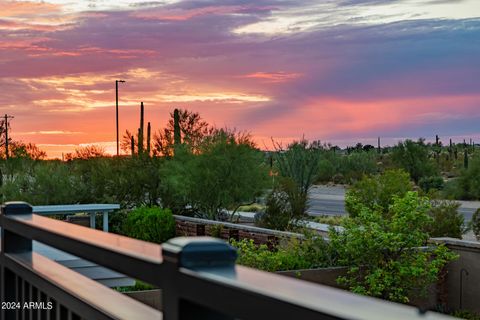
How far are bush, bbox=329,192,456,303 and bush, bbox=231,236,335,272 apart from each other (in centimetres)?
61

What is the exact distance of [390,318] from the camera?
1.46m

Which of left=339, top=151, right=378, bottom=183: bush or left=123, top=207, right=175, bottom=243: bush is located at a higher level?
left=339, top=151, right=378, bottom=183: bush

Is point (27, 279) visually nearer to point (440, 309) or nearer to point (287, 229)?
point (440, 309)

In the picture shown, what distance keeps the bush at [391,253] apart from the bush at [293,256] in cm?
61

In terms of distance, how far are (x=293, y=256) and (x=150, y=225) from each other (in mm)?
10411

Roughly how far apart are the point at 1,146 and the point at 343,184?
34.1 metres

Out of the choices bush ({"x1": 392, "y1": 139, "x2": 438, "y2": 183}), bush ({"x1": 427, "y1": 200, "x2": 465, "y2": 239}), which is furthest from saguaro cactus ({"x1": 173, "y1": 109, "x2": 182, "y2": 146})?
bush ({"x1": 392, "y1": 139, "x2": 438, "y2": 183})

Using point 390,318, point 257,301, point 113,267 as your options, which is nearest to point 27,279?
point 113,267

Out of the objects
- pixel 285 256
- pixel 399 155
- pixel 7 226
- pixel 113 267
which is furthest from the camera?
pixel 399 155

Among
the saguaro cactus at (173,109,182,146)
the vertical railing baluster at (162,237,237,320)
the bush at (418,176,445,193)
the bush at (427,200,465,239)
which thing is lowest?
the bush at (427,200,465,239)

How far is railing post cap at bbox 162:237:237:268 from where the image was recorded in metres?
2.12

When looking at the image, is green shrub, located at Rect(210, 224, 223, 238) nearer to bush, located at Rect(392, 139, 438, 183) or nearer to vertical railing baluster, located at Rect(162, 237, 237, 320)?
vertical railing baluster, located at Rect(162, 237, 237, 320)

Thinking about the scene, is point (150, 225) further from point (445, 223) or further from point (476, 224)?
point (476, 224)

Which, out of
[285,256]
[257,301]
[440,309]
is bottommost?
[440,309]
